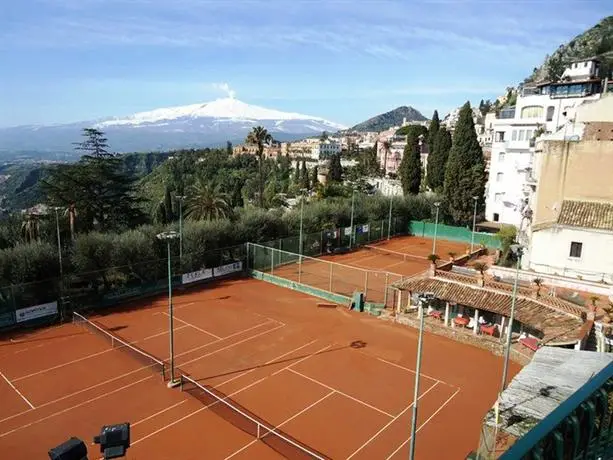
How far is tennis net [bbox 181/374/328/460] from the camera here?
48.5 ft

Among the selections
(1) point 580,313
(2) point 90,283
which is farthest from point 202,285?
(1) point 580,313

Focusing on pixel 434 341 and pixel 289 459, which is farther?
pixel 434 341

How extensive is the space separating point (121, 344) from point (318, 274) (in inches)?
625

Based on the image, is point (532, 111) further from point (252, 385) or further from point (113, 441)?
point (113, 441)

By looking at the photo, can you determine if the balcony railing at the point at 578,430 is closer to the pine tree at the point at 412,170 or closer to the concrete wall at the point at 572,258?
the concrete wall at the point at 572,258

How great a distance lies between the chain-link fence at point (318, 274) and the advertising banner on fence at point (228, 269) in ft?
2.89

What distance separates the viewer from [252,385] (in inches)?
754

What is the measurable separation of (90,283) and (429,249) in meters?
30.6

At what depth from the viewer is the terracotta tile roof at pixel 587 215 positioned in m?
29.3

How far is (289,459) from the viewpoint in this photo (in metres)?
14.5

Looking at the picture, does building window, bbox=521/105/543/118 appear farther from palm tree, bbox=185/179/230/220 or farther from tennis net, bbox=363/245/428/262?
palm tree, bbox=185/179/230/220

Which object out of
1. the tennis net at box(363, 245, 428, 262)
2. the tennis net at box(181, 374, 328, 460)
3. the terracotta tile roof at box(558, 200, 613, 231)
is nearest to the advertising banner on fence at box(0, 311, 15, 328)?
the tennis net at box(181, 374, 328, 460)

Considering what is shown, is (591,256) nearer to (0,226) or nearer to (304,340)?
(304,340)

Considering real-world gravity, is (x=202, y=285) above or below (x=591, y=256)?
below
